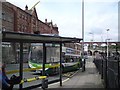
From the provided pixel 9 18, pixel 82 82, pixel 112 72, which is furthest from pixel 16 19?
pixel 112 72

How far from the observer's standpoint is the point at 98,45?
306 ft

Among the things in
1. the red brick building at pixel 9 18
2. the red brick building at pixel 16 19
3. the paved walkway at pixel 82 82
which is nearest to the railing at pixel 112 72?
the paved walkway at pixel 82 82

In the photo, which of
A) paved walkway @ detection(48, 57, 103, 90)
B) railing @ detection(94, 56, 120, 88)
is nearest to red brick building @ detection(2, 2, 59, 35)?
paved walkway @ detection(48, 57, 103, 90)

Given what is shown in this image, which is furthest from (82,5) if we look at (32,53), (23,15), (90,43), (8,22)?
(90,43)

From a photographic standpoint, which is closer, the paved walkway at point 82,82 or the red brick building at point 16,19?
the paved walkway at point 82,82

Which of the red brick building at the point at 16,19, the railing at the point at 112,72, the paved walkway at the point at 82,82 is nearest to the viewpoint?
the railing at the point at 112,72

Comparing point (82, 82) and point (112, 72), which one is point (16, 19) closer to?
point (82, 82)

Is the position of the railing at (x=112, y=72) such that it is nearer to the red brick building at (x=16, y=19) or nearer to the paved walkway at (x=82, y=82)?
the paved walkway at (x=82, y=82)

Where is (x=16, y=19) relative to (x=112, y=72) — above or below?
above

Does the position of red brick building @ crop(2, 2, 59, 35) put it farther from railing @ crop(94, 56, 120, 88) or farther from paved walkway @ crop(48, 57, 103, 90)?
railing @ crop(94, 56, 120, 88)

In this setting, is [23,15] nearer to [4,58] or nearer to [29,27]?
[29,27]

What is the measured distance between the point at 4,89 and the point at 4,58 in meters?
2.02

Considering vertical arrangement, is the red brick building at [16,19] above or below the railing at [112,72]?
above

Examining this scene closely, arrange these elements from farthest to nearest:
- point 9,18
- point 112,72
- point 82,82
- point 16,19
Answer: point 16,19 < point 9,18 < point 82,82 < point 112,72
